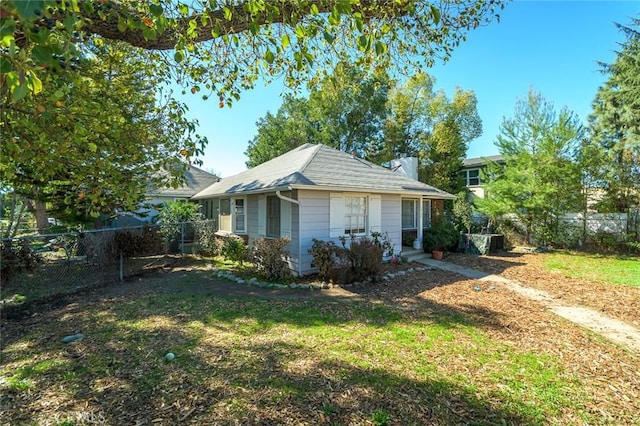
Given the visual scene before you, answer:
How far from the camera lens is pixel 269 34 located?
418 cm

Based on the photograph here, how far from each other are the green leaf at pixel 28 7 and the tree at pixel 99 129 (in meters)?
2.13

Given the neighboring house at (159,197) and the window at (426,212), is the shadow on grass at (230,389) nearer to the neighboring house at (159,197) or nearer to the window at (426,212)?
the neighboring house at (159,197)

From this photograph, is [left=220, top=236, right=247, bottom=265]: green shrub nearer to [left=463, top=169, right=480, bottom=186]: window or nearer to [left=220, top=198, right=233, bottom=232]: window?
[left=220, top=198, right=233, bottom=232]: window

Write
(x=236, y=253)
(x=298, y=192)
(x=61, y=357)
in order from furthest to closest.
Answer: (x=236, y=253), (x=298, y=192), (x=61, y=357)

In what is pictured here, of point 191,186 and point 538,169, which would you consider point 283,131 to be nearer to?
point 191,186

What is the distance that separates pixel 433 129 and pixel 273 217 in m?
18.5

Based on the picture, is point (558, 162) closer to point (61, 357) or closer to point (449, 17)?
point (449, 17)

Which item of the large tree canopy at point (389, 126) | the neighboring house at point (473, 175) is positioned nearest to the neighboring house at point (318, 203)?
the large tree canopy at point (389, 126)

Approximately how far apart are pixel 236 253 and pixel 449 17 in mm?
9180

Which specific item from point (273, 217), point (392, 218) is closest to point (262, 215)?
point (273, 217)

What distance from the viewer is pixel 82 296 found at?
710 cm

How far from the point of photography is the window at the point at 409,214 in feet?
47.7

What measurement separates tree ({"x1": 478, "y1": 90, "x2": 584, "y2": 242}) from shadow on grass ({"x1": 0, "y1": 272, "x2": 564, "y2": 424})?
38.9 ft

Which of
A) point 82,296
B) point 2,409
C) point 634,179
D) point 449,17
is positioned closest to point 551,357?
point 449,17
